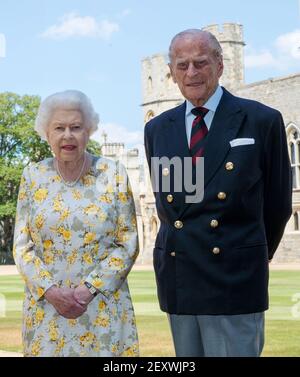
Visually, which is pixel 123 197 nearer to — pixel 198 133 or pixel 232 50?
pixel 198 133

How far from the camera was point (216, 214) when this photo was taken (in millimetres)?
3357

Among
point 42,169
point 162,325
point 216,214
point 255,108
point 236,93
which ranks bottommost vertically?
point 162,325

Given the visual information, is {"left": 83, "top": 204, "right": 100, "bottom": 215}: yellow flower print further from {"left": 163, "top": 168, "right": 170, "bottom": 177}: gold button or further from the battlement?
the battlement

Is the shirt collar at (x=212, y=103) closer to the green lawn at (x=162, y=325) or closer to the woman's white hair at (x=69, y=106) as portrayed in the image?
the woman's white hair at (x=69, y=106)

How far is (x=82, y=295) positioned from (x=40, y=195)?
54 cm

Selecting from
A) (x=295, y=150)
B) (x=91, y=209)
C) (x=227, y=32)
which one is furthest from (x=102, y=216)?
(x=227, y=32)

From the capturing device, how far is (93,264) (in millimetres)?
3756

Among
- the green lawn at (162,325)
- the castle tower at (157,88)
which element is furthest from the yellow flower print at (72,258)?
the castle tower at (157,88)

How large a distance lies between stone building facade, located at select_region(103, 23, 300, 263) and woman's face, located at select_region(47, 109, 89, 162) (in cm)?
2610

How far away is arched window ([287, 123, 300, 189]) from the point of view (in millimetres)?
29734
